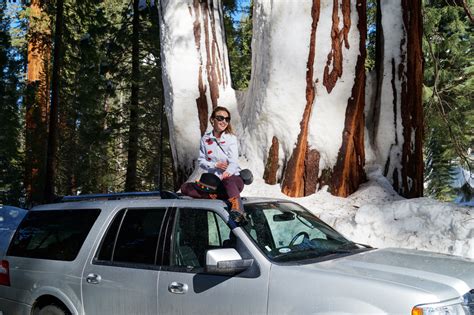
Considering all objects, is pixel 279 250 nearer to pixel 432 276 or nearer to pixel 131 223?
pixel 432 276

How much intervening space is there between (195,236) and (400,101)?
5209mm

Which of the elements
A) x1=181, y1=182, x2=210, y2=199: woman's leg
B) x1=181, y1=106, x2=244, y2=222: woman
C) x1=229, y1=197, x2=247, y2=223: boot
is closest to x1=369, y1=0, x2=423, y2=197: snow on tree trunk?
x1=181, y1=106, x2=244, y2=222: woman

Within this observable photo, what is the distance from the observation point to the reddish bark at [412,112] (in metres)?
8.26

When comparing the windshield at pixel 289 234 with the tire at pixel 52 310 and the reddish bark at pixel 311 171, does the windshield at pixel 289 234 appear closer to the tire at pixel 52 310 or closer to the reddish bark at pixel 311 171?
the tire at pixel 52 310

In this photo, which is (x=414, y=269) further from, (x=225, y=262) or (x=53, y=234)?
(x=53, y=234)

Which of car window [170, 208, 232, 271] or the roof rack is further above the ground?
the roof rack

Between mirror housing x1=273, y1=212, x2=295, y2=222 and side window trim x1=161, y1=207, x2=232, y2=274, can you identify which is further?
mirror housing x1=273, y1=212, x2=295, y2=222

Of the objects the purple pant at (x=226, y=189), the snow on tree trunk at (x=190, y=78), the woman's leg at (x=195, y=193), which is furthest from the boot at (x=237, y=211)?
the snow on tree trunk at (x=190, y=78)

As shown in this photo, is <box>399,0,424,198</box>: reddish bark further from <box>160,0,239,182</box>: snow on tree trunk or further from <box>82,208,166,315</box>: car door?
<box>82,208,166,315</box>: car door

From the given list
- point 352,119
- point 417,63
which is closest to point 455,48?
point 417,63

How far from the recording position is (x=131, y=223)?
15.5 feet

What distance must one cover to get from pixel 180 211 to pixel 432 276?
2018 mm

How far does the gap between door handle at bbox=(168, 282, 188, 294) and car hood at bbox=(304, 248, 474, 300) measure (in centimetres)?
97

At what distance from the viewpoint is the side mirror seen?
143 inches
